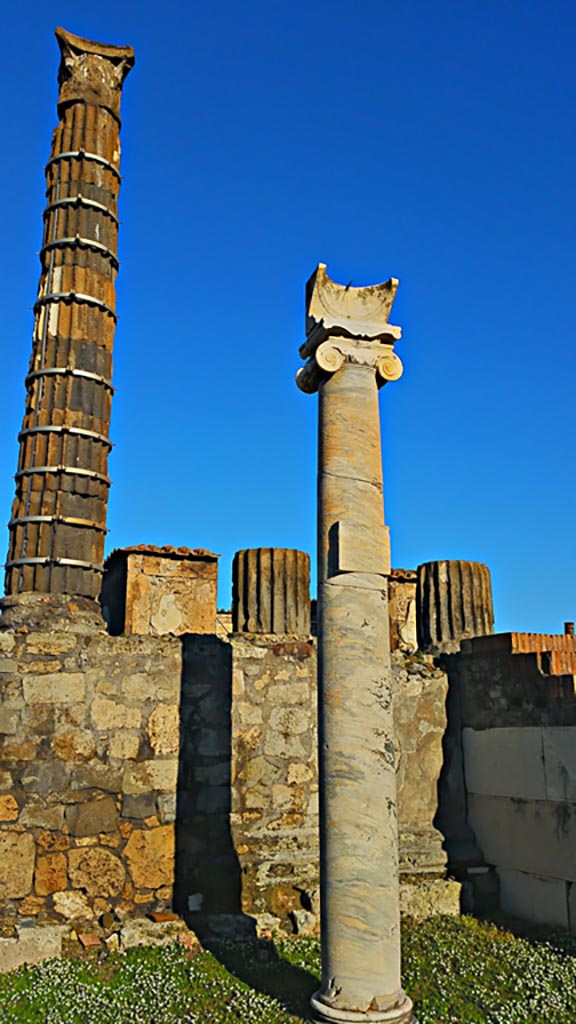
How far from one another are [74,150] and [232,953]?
907 centimetres

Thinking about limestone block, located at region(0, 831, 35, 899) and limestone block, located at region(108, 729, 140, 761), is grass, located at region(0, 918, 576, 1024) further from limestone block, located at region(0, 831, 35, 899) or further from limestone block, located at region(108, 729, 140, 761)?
limestone block, located at region(108, 729, 140, 761)

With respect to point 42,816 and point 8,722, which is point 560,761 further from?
point 8,722

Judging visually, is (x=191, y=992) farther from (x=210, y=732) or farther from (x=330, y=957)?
(x=210, y=732)

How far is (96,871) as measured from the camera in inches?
240

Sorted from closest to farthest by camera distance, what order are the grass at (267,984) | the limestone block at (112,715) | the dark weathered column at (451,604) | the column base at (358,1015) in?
the column base at (358,1015)
the grass at (267,984)
the limestone block at (112,715)
the dark weathered column at (451,604)

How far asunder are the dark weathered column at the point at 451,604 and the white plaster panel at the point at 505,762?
0.97 metres

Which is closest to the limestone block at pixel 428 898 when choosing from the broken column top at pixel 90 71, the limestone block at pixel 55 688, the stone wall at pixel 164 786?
the stone wall at pixel 164 786

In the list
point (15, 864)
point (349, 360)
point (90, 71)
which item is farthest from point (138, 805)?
point (90, 71)

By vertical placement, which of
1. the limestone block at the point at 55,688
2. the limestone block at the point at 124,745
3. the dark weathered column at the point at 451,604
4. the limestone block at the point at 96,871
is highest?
the dark weathered column at the point at 451,604

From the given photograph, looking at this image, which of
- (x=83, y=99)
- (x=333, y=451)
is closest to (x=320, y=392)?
(x=333, y=451)

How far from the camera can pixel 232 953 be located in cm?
567

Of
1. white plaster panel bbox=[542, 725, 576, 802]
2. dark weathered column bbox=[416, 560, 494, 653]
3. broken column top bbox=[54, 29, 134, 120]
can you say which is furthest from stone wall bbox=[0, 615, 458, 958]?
broken column top bbox=[54, 29, 134, 120]

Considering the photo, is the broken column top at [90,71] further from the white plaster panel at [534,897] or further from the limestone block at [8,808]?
the white plaster panel at [534,897]

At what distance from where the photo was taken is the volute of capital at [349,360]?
520cm
